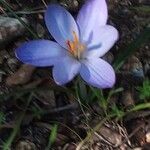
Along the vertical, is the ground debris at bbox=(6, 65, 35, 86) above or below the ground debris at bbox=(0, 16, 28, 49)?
below

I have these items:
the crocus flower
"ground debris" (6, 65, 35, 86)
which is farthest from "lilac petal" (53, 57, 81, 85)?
"ground debris" (6, 65, 35, 86)

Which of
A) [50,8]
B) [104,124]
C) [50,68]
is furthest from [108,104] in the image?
[50,8]

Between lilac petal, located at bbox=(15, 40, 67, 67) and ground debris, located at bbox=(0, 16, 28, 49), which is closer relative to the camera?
lilac petal, located at bbox=(15, 40, 67, 67)

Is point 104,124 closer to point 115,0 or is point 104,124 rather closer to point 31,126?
point 31,126

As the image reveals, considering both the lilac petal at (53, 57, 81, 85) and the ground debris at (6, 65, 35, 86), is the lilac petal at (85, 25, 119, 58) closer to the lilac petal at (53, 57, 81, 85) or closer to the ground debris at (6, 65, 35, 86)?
the lilac petal at (53, 57, 81, 85)

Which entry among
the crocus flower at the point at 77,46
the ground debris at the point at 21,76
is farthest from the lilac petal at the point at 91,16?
the ground debris at the point at 21,76

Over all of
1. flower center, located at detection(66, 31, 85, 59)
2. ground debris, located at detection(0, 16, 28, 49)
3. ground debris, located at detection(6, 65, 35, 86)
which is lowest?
ground debris, located at detection(6, 65, 35, 86)
